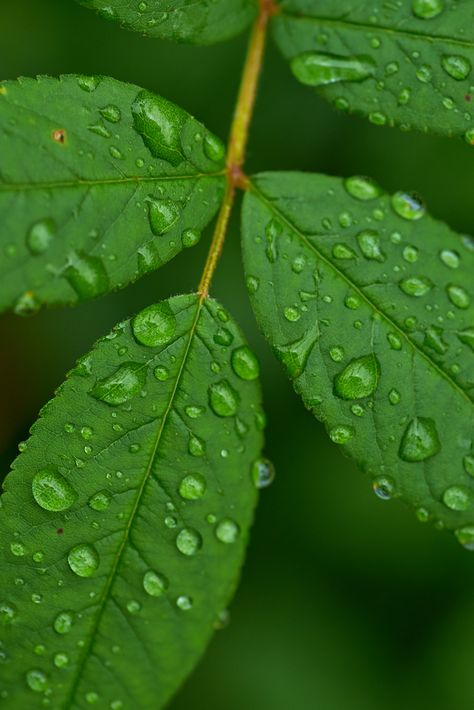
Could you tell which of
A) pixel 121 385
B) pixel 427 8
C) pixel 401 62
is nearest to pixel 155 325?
pixel 121 385

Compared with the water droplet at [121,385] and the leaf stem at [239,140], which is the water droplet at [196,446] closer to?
the water droplet at [121,385]

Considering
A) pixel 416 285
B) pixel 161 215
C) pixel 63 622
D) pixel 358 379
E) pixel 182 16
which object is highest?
pixel 182 16

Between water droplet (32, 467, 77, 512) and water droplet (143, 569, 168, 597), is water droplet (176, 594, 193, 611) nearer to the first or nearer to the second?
water droplet (143, 569, 168, 597)

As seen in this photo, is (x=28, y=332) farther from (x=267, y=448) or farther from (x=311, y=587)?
(x=311, y=587)

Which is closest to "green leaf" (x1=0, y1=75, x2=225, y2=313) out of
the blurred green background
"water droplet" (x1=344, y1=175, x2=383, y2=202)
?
"water droplet" (x1=344, y1=175, x2=383, y2=202)

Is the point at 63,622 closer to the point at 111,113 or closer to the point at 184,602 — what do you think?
the point at 184,602

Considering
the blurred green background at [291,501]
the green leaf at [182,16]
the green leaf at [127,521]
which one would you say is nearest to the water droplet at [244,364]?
the green leaf at [127,521]
